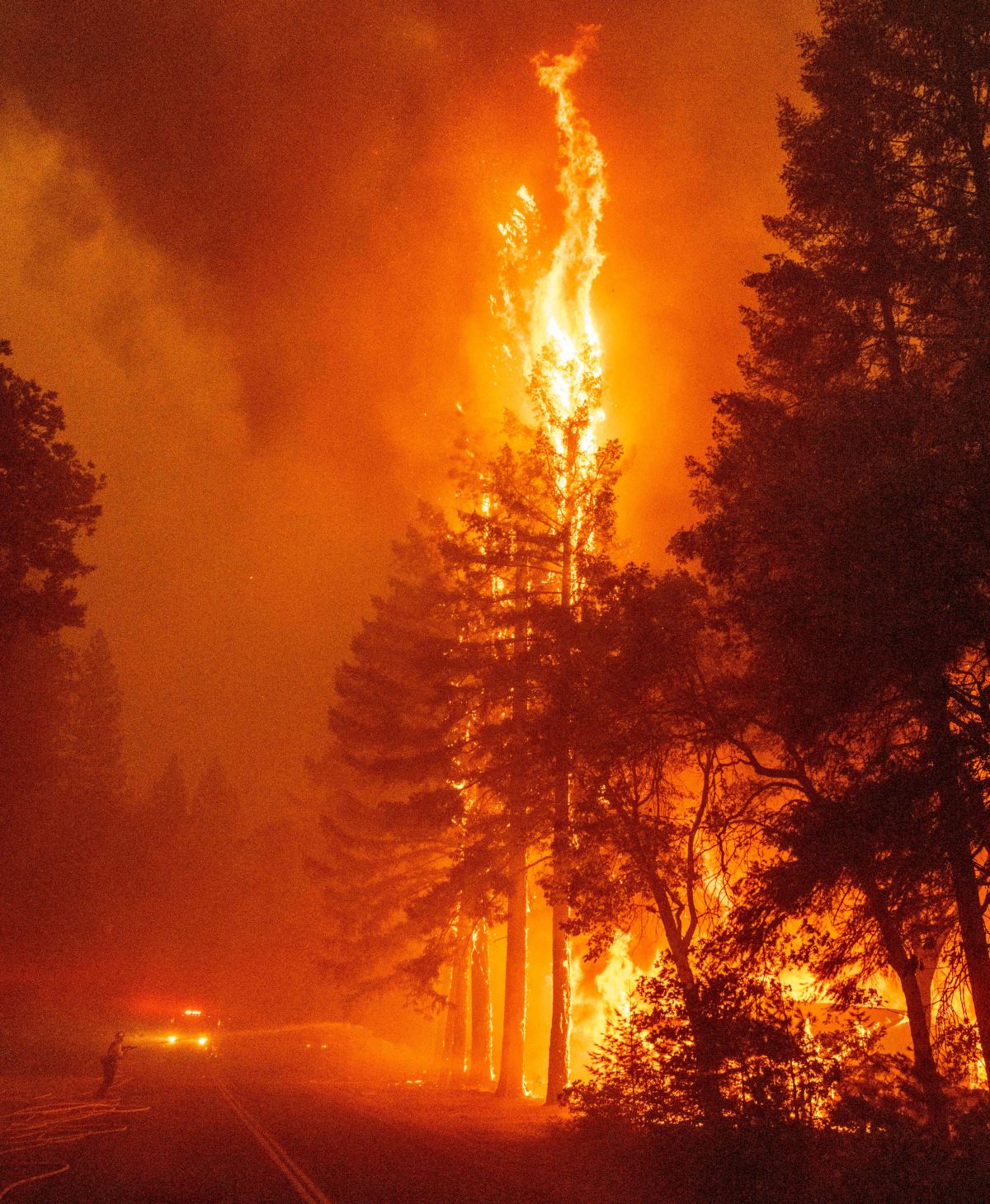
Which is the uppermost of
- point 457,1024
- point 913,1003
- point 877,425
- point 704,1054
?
point 877,425

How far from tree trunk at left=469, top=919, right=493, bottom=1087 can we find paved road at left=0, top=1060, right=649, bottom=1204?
612cm

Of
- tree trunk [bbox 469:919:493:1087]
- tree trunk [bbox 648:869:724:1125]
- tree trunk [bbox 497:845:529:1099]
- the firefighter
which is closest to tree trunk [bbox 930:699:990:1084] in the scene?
tree trunk [bbox 648:869:724:1125]

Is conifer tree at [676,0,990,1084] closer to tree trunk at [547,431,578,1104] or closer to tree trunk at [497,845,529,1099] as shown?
tree trunk at [547,431,578,1104]

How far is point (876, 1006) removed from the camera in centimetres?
1147

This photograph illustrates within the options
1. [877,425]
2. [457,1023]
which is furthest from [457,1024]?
[877,425]

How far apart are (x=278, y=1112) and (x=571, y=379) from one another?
1783cm

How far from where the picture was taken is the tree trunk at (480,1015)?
30.5 m

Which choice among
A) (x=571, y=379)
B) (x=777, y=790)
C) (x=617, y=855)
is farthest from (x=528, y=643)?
(x=777, y=790)

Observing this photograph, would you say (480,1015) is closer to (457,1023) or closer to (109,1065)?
(457,1023)

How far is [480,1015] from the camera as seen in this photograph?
3159 centimetres

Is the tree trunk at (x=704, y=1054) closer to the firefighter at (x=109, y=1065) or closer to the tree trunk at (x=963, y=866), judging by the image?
the tree trunk at (x=963, y=866)

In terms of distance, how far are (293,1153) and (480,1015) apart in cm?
1851

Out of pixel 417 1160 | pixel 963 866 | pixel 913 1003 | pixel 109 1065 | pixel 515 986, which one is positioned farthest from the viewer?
pixel 515 986

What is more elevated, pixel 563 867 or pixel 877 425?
pixel 877 425
